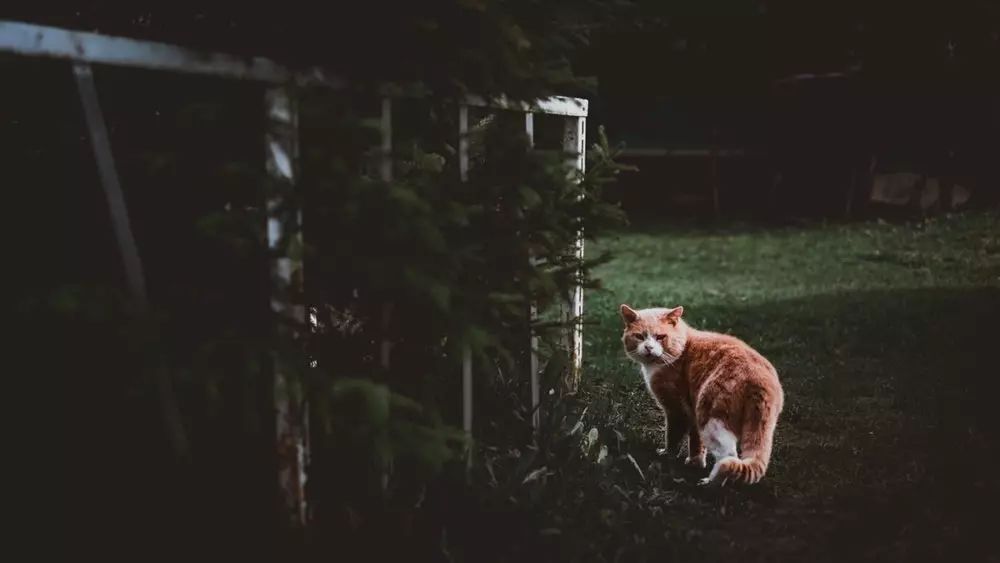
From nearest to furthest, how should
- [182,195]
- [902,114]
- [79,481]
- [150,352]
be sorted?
[150,352] → [79,481] → [182,195] → [902,114]

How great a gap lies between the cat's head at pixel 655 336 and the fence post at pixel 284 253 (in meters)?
2.45

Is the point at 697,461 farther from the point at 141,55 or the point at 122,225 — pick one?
the point at 141,55

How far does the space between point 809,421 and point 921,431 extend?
610 millimetres

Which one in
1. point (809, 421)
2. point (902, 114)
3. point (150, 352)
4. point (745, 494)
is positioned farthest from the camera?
point (902, 114)

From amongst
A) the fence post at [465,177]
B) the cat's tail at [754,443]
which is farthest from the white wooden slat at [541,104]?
the cat's tail at [754,443]

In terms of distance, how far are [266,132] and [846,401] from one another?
172 inches

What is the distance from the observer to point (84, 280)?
97.0 inches

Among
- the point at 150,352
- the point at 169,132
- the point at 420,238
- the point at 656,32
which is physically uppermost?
the point at 656,32

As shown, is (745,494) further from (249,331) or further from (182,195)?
(182,195)

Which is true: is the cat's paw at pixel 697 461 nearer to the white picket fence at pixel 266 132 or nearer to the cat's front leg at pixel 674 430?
the cat's front leg at pixel 674 430

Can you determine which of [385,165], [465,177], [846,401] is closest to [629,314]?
[846,401]

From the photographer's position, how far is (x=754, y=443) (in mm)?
3891

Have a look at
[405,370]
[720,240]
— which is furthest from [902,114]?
[405,370]

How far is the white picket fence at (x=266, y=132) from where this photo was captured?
2164 mm
